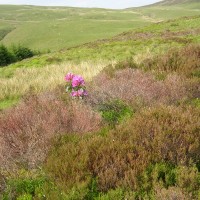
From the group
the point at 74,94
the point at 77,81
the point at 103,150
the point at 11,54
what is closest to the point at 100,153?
the point at 103,150

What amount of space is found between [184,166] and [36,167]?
1.98 meters

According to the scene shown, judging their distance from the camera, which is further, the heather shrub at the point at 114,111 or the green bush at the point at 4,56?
the green bush at the point at 4,56

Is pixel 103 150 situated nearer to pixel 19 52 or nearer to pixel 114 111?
pixel 114 111

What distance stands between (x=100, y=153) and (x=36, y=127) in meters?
1.52

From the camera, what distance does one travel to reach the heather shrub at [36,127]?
4.75 metres

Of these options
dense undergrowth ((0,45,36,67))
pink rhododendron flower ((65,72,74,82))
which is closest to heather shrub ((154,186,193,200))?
pink rhododendron flower ((65,72,74,82))

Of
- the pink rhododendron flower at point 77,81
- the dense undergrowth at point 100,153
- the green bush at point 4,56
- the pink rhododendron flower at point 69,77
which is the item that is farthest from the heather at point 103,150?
the green bush at point 4,56

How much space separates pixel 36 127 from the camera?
538 centimetres

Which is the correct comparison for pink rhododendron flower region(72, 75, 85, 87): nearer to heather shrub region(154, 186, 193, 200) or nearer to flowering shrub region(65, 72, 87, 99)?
flowering shrub region(65, 72, 87, 99)

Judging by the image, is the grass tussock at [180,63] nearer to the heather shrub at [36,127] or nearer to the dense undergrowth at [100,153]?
the dense undergrowth at [100,153]

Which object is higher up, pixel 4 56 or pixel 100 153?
pixel 100 153

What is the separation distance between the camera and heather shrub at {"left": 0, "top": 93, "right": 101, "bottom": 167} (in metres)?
4.75

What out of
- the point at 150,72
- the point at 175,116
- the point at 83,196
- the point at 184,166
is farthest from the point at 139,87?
the point at 83,196

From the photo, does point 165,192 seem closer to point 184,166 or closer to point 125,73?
point 184,166
